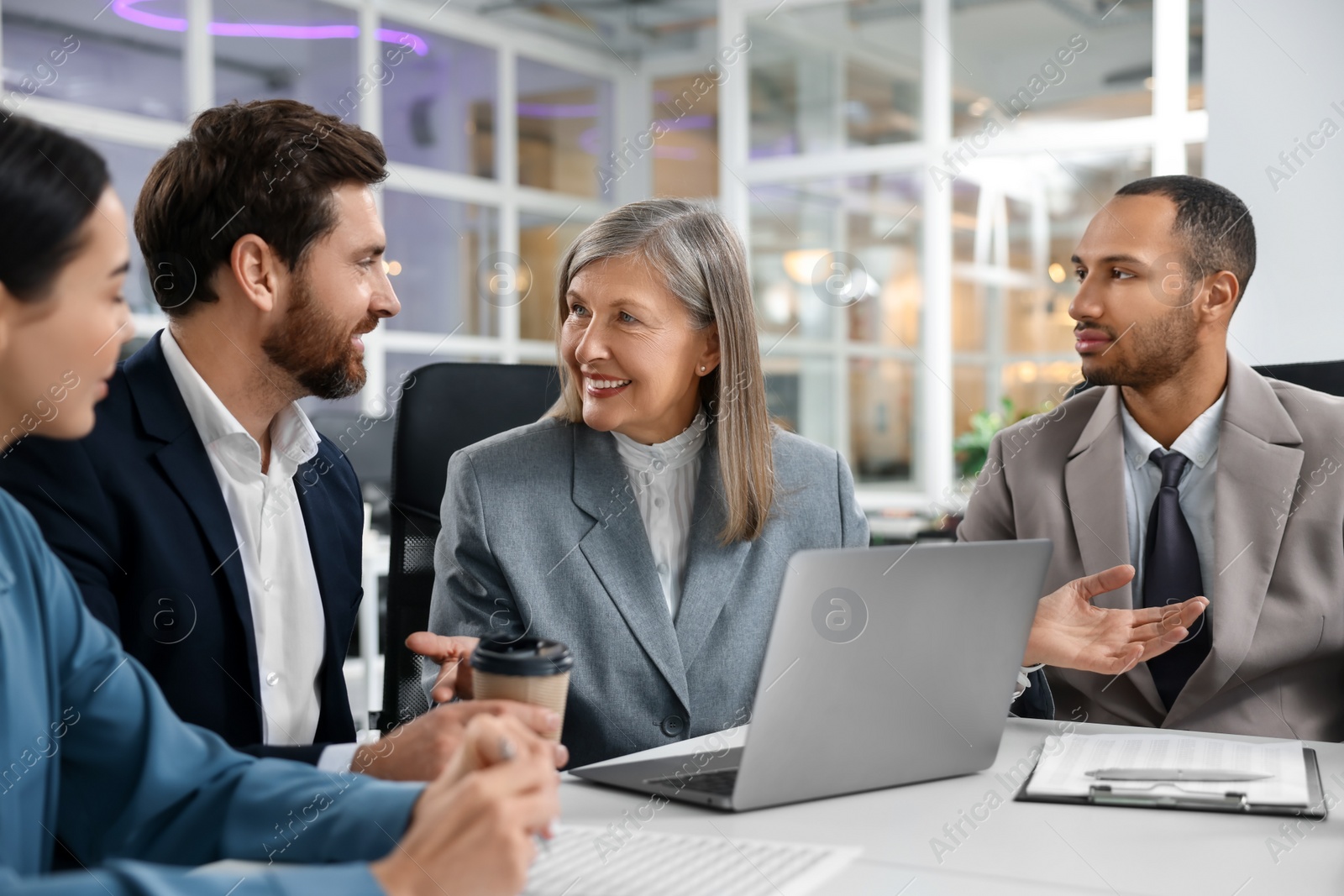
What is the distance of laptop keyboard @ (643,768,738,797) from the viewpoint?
1203mm

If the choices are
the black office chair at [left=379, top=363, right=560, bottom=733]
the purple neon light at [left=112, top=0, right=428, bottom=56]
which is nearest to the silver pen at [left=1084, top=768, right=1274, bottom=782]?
the black office chair at [left=379, top=363, right=560, bottom=733]

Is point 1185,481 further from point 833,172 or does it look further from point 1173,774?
point 833,172

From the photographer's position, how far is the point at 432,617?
1.86 metres

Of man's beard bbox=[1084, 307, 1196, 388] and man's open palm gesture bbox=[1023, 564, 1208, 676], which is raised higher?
man's beard bbox=[1084, 307, 1196, 388]

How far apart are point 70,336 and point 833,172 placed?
21.0 feet

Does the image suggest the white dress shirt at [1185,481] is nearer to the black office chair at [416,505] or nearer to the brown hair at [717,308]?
the brown hair at [717,308]

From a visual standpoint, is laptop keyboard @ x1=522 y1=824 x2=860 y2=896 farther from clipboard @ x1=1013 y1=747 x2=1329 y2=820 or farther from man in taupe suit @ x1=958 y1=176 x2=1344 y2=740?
man in taupe suit @ x1=958 y1=176 x2=1344 y2=740

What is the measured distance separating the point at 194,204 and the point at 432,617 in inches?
28.3

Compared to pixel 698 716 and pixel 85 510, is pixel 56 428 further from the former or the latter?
pixel 698 716

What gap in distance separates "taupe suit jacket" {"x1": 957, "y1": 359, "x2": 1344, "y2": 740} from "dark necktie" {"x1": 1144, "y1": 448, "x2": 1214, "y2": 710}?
0.04 m

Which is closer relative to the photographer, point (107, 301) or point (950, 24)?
point (107, 301)

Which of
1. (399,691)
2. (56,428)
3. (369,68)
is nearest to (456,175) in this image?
(369,68)

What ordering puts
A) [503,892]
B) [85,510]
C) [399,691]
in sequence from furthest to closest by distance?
[399,691] → [85,510] → [503,892]

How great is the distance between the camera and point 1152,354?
84.5 inches
